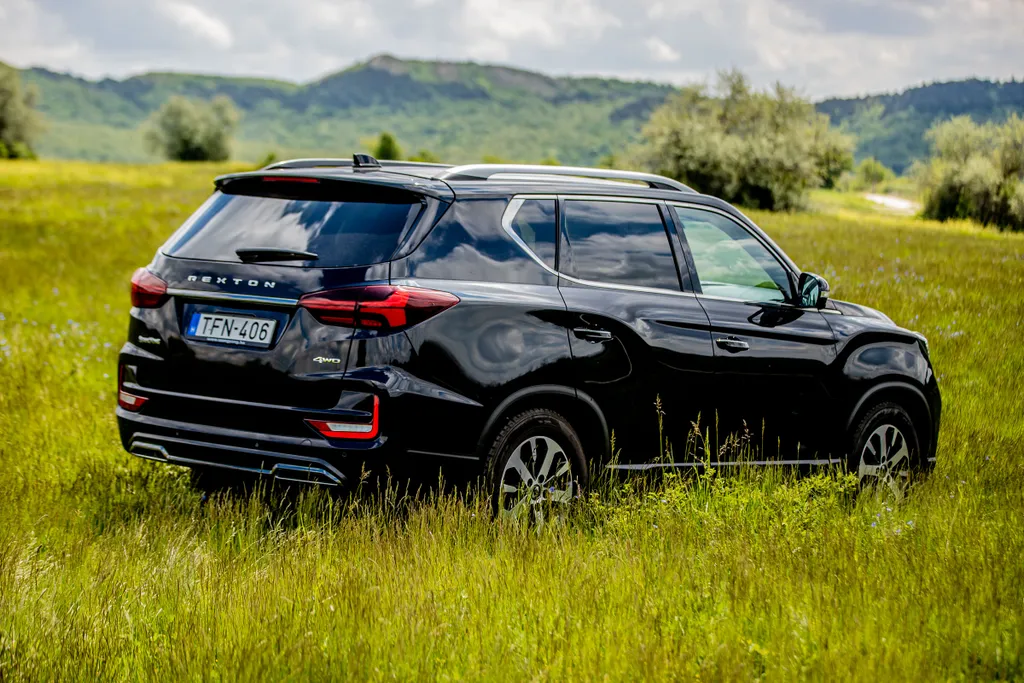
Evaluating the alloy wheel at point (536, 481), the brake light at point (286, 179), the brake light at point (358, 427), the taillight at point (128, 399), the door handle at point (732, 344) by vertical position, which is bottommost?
the alloy wheel at point (536, 481)

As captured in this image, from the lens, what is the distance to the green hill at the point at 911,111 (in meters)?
38.4

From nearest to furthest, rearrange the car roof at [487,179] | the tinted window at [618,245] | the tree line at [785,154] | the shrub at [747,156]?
the car roof at [487,179]
the tinted window at [618,245]
the tree line at [785,154]
the shrub at [747,156]

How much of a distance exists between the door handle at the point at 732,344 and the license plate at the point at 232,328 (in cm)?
237

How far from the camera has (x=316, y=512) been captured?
4.92 metres

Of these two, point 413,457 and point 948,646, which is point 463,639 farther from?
point 948,646

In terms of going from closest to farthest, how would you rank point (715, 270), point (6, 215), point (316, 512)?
point (316, 512), point (715, 270), point (6, 215)

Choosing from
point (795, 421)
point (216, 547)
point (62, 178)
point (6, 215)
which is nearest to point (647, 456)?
point (795, 421)

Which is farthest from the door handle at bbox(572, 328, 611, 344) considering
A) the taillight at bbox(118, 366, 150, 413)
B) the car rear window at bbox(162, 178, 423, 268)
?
the taillight at bbox(118, 366, 150, 413)

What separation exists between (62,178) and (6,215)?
95.0 ft

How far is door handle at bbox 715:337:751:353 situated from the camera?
5.60 m

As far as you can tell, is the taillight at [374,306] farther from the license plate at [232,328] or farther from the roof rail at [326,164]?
the roof rail at [326,164]

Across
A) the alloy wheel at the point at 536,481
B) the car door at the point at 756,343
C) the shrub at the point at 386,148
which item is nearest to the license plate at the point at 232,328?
the alloy wheel at the point at 536,481

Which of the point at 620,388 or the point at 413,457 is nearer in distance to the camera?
the point at 413,457

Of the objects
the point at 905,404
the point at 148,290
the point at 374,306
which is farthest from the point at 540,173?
the point at 905,404
